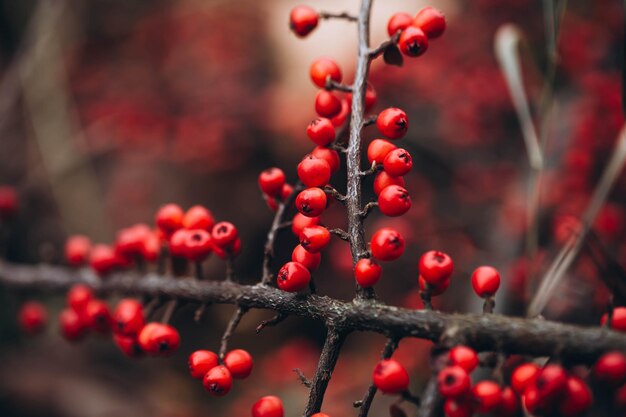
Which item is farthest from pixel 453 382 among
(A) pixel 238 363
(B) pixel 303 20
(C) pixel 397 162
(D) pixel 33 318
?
(D) pixel 33 318

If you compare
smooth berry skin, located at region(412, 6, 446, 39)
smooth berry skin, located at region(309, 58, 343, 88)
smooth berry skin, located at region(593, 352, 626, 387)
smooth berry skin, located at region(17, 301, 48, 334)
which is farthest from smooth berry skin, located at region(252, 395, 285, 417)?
smooth berry skin, located at region(17, 301, 48, 334)

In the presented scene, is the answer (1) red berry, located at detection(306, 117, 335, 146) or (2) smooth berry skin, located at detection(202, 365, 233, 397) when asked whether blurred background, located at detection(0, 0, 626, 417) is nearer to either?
(1) red berry, located at detection(306, 117, 335, 146)

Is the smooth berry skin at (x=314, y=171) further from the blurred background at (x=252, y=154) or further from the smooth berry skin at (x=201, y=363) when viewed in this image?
the blurred background at (x=252, y=154)

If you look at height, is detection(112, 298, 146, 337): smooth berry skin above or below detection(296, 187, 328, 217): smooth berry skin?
below

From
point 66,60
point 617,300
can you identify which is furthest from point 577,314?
point 66,60

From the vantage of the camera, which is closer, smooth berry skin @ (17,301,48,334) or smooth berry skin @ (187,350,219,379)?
smooth berry skin @ (187,350,219,379)

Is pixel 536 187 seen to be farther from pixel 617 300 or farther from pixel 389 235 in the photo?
pixel 389 235

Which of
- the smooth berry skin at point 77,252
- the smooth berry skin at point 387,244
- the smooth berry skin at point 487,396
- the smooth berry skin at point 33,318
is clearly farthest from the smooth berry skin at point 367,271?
the smooth berry skin at point 33,318
